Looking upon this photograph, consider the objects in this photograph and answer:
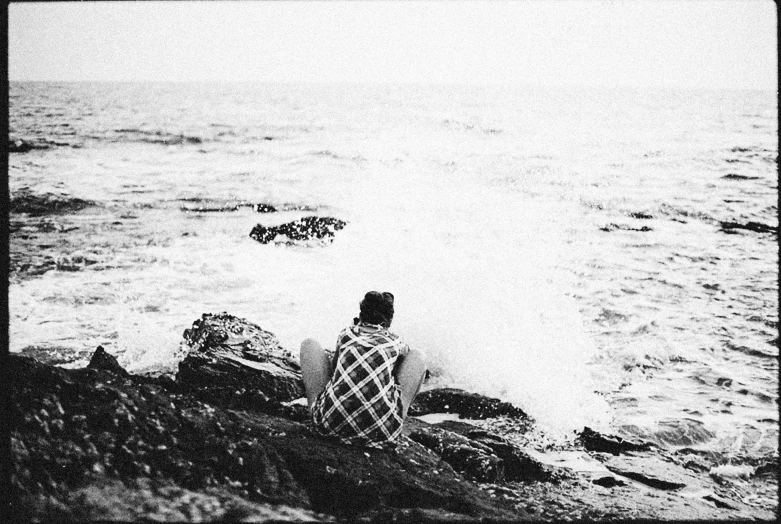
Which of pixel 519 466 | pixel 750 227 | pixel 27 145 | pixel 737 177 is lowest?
pixel 519 466

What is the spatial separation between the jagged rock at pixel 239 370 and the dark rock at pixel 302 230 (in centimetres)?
647

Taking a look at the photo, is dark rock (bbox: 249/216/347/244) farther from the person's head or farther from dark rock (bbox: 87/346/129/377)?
the person's head

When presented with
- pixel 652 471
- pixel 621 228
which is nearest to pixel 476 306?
pixel 652 471

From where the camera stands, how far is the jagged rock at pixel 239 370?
4.34 meters

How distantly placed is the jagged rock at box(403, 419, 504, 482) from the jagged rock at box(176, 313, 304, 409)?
1106mm

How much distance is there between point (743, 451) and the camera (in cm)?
446

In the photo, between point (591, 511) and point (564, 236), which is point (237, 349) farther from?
point (564, 236)

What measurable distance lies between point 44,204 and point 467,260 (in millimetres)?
10959

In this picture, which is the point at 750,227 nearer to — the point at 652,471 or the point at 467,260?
the point at 467,260

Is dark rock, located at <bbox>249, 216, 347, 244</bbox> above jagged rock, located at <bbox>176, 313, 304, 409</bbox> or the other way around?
above

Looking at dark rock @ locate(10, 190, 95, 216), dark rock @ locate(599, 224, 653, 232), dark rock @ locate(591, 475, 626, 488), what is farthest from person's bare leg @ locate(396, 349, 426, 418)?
dark rock @ locate(10, 190, 95, 216)

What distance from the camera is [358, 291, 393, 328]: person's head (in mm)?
3342

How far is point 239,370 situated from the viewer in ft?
15.1

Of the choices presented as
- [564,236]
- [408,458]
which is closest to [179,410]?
[408,458]
